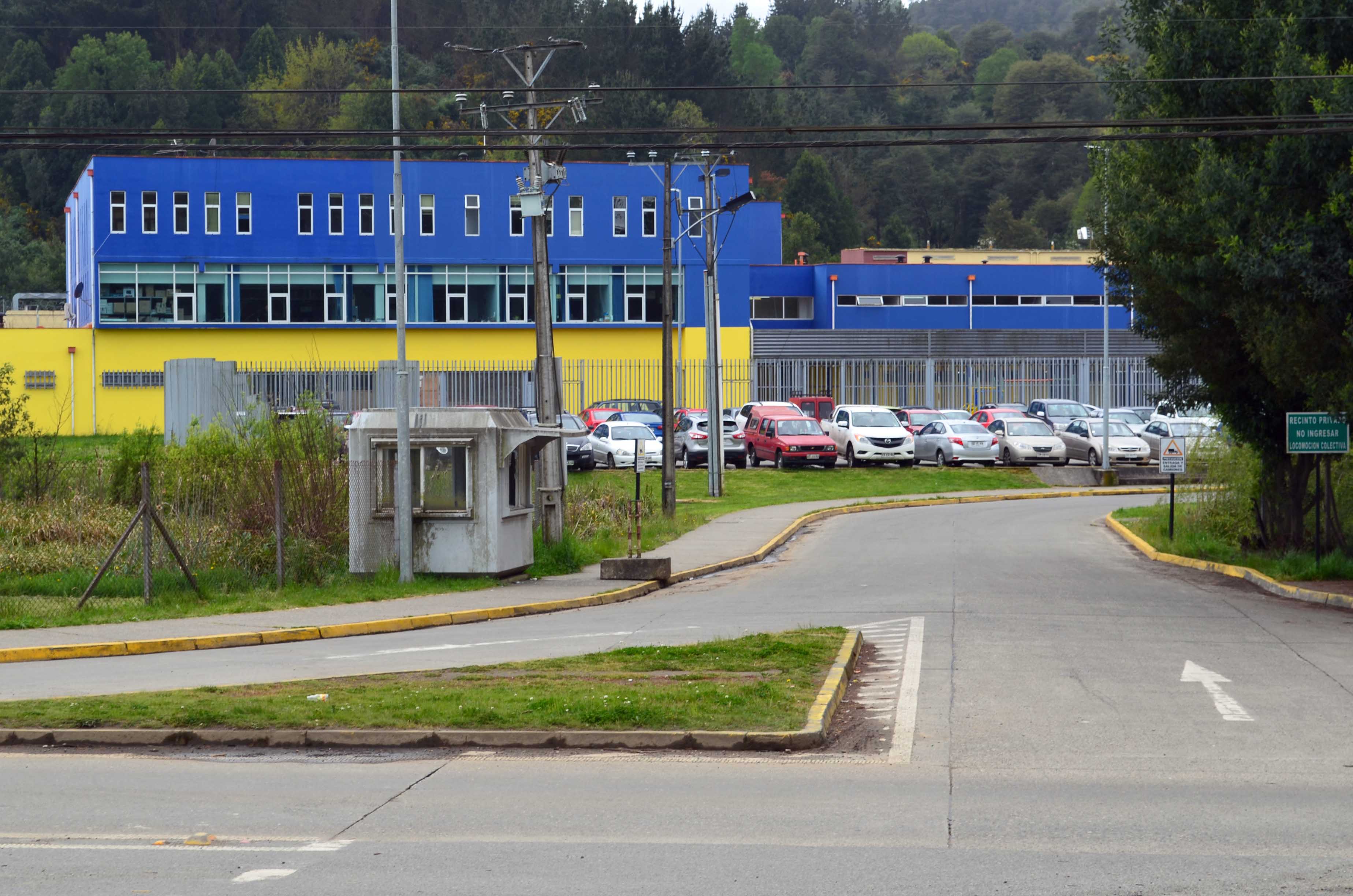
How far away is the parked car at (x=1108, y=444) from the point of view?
145 feet

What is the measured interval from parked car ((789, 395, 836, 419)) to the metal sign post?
2732cm

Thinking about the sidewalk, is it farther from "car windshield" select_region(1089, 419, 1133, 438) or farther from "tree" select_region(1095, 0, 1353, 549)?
"car windshield" select_region(1089, 419, 1133, 438)

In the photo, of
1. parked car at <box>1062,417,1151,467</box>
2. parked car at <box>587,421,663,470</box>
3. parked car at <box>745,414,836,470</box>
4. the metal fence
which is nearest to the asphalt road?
parked car at <box>587,421,663,470</box>

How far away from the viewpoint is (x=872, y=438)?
147ft

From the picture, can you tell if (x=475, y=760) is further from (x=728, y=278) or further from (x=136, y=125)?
(x=136, y=125)

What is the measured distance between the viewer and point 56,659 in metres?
14.5

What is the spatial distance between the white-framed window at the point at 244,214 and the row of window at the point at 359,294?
1490 millimetres

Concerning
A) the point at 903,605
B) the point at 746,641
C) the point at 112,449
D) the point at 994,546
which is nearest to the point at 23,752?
the point at 746,641

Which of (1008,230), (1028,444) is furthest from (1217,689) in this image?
(1008,230)

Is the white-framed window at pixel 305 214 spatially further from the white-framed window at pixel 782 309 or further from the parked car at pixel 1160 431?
the parked car at pixel 1160 431

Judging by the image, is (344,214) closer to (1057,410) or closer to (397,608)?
(1057,410)

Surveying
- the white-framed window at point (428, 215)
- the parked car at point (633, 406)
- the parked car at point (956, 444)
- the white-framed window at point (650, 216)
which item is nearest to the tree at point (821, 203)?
the white-framed window at point (650, 216)

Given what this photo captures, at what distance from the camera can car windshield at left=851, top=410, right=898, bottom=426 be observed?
45656 millimetres

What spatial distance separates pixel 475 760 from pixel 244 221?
54992 millimetres
